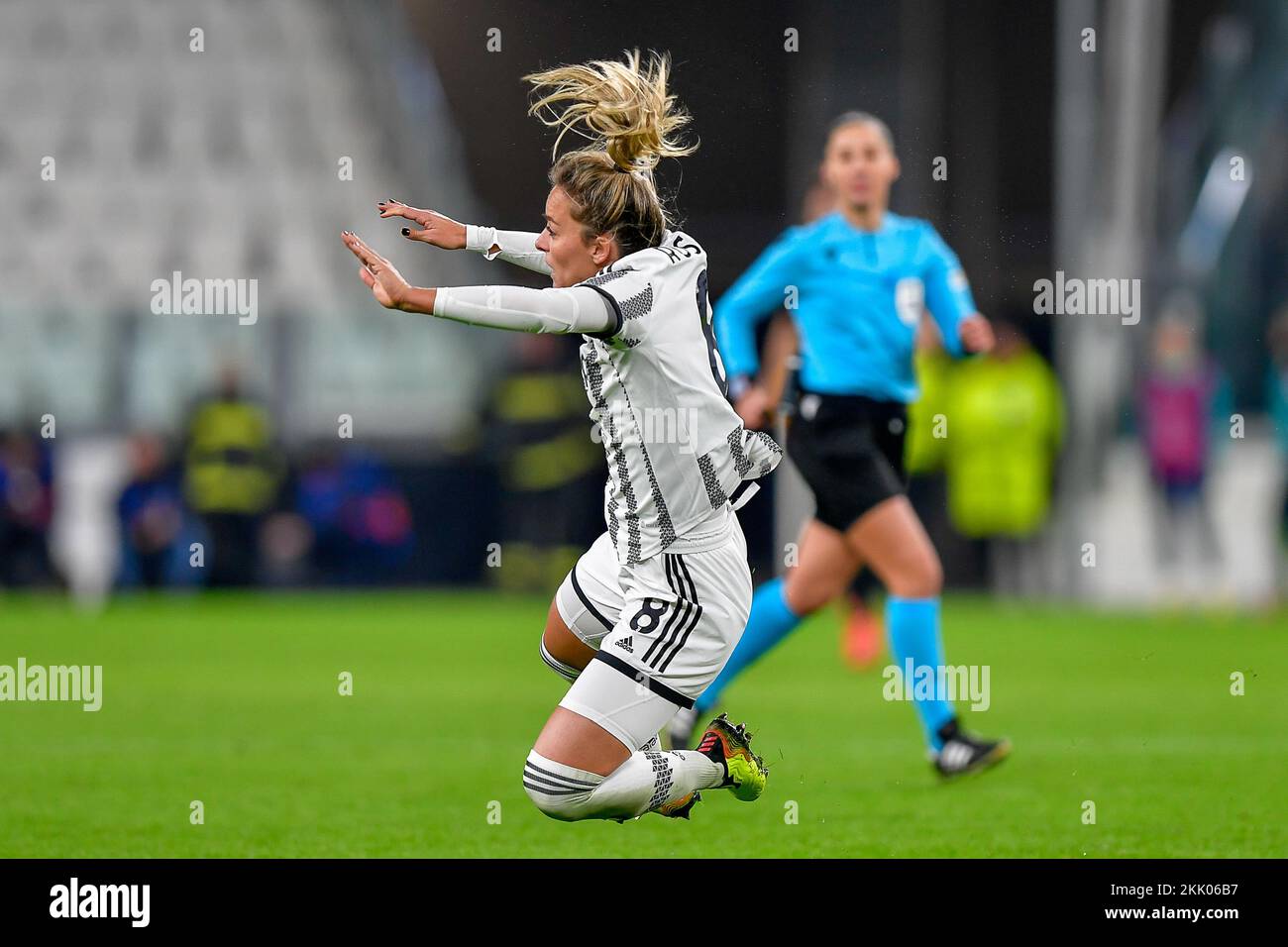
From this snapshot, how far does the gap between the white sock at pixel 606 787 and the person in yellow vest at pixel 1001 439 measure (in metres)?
11.9

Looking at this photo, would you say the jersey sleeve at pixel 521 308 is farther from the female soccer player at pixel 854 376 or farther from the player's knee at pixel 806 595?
the player's knee at pixel 806 595

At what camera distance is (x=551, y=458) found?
56.3ft

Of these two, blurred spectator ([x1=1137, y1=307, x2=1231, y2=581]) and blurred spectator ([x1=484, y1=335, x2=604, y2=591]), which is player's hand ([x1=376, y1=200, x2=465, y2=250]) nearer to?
blurred spectator ([x1=1137, y1=307, x2=1231, y2=581])

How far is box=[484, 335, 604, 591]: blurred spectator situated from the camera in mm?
17141

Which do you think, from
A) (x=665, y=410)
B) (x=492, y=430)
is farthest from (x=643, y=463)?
(x=492, y=430)

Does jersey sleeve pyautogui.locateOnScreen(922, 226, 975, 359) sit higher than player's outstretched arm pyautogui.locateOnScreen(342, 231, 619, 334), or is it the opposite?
jersey sleeve pyautogui.locateOnScreen(922, 226, 975, 359)

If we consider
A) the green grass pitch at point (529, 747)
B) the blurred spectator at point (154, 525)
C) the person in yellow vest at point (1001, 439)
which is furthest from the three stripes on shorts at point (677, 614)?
the blurred spectator at point (154, 525)

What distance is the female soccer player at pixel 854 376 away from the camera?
22.3 ft

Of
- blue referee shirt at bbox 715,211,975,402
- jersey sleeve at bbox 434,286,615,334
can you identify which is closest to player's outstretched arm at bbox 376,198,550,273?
jersey sleeve at bbox 434,286,615,334

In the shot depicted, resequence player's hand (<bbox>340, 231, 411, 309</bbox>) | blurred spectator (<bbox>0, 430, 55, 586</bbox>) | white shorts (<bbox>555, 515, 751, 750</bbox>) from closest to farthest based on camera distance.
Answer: player's hand (<bbox>340, 231, 411, 309</bbox>)
white shorts (<bbox>555, 515, 751, 750</bbox>)
blurred spectator (<bbox>0, 430, 55, 586</bbox>)

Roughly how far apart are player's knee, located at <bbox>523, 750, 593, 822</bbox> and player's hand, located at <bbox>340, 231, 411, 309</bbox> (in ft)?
4.16

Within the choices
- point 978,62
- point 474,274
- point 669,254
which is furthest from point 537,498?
point 669,254

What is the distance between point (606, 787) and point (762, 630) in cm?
233
